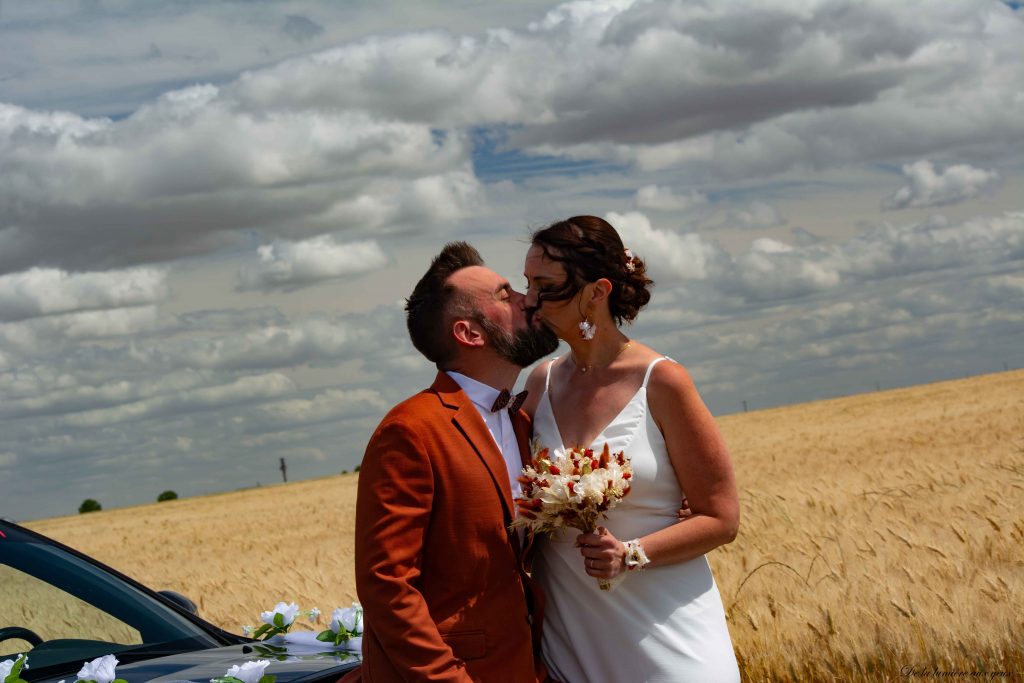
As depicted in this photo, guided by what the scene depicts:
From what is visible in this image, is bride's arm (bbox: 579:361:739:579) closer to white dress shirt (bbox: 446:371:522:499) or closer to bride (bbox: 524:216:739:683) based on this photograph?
bride (bbox: 524:216:739:683)

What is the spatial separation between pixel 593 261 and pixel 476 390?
571 mm

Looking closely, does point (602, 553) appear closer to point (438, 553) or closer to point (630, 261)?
point (438, 553)

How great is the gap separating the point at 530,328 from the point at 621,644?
3.23 ft

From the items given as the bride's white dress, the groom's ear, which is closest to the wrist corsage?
the bride's white dress

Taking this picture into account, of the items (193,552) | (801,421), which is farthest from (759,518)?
(801,421)

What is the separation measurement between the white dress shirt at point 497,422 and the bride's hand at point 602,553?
10.1 inches

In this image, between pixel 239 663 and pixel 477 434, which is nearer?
pixel 477 434

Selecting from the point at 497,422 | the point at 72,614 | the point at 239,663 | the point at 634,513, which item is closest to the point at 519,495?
the point at 497,422

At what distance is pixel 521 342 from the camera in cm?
345

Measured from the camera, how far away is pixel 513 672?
10.5 ft

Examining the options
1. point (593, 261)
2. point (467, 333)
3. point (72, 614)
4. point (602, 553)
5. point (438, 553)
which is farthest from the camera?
point (72, 614)

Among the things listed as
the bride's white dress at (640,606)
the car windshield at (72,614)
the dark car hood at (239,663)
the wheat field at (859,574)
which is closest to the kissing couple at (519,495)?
the bride's white dress at (640,606)

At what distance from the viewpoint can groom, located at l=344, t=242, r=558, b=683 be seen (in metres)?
3.00

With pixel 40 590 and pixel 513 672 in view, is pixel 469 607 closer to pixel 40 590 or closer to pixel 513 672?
pixel 513 672
